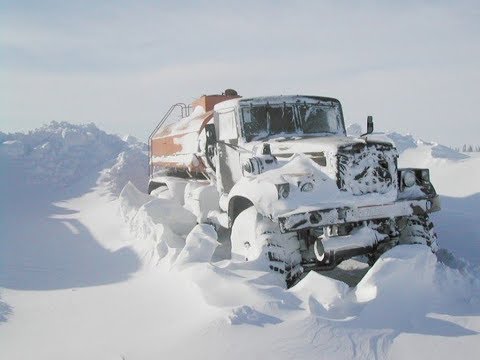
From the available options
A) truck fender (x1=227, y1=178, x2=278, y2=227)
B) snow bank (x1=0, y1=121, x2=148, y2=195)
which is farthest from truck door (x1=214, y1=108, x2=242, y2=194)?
snow bank (x1=0, y1=121, x2=148, y2=195)

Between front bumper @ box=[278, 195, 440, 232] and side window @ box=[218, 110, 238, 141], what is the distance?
225cm

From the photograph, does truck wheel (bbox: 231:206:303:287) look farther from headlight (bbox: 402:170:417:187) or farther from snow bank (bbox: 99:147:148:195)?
snow bank (bbox: 99:147:148:195)

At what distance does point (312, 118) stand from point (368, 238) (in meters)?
2.50

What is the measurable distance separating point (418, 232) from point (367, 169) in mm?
1161

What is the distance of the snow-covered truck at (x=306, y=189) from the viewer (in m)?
5.18

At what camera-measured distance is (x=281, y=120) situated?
701cm

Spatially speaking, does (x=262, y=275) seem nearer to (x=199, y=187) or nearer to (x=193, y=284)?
(x=193, y=284)

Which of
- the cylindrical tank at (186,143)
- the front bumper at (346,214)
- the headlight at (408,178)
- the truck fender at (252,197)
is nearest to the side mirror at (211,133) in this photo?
the cylindrical tank at (186,143)

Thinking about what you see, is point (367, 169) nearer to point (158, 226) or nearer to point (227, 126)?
point (227, 126)

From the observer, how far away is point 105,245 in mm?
8102

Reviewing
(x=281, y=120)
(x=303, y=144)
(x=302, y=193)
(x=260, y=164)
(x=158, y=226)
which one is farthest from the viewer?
(x=158, y=226)

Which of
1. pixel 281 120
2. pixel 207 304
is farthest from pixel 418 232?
pixel 207 304

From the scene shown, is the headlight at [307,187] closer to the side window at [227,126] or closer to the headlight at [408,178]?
the headlight at [408,178]

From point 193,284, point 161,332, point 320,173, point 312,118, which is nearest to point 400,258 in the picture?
point 320,173
